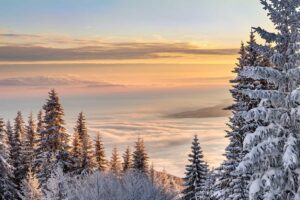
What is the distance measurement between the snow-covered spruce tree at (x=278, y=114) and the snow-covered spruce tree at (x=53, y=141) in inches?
1332

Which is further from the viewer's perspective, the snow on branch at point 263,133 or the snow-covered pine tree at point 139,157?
the snow-covered pine tree at point 139,157

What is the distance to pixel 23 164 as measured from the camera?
61.3 metres

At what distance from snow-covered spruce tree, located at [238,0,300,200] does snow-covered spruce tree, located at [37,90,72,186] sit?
33839mm

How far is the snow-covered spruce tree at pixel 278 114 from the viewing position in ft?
57.6

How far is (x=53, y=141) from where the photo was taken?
4925 centimetres

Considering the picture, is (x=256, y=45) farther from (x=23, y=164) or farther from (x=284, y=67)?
(x=23, y=164)

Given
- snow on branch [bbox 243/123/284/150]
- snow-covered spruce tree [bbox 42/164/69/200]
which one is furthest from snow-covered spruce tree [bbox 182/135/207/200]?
snow on branch [bbox 243/123/284/150]

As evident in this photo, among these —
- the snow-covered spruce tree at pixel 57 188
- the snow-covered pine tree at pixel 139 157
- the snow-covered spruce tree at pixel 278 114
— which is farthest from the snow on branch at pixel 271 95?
the snow-covered pine tree at pixel 139 157

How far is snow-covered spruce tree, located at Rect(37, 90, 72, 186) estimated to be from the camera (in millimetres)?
48781

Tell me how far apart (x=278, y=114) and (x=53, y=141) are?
35.3 meters

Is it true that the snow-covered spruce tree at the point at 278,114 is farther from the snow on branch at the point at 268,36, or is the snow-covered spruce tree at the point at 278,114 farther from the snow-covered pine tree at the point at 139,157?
the snow-covered pine tree at the point at 139,157

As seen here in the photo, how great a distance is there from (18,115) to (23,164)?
20.6 meters

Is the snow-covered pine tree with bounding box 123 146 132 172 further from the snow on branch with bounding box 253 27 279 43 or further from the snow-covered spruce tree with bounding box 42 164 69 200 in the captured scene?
the snow on branch with bounding box 253 27 279 43

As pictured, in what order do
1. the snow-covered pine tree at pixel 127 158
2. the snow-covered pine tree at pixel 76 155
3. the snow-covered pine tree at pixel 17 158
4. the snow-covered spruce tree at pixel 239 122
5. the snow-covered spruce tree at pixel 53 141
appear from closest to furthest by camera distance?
the snow-covered spruce tree at pixel 239 122 → the snow-covered spruce tree at pixel 53 141 → the snow-covered pine tree at pixel 76 155 → the snow-covered pine tree at pixel 17 158 → the snow-covered pine tree at pixel 127 158
